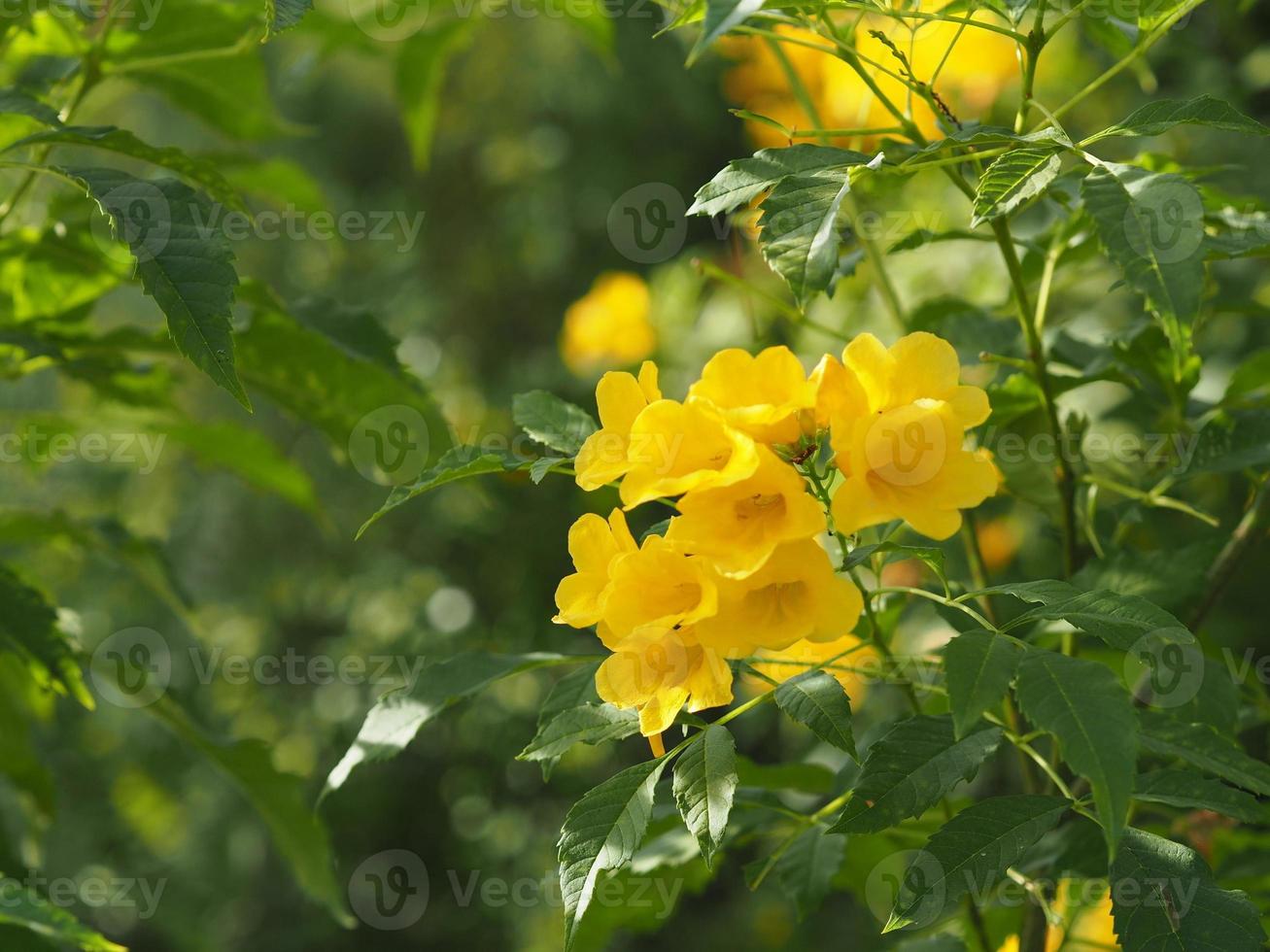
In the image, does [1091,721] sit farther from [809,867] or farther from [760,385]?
[809,867]

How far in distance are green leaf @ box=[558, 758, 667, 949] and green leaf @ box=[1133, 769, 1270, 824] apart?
0.28m

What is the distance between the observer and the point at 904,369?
643mm

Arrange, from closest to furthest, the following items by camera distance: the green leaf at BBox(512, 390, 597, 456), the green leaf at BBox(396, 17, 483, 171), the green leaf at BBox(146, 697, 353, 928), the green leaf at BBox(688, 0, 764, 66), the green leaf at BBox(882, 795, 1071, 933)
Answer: the green leaf at BBox(688, 0, 764, 66) → the green leaf at BBox(882, 795, 1071, 933) → the green leaf at BBox(512, 390, 597, 456) → the green leaf at BBox(146, 697, 353, 928) → the green leaf at BBox(396, 17, 483, 171)

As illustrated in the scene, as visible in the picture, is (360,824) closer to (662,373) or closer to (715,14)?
(662,373)

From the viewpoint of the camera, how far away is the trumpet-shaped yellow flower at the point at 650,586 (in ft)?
Answer: 2.02

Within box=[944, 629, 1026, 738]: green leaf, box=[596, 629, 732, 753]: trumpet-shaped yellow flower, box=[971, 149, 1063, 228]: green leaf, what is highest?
box=[971, 149, 1063, 228]: green leaf

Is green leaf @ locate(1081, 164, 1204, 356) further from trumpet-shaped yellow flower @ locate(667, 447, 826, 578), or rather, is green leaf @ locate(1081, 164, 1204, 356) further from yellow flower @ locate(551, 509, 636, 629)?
yellow flower @ locate(551, 509, 636, 629)

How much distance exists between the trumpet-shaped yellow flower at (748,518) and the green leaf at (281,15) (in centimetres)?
37

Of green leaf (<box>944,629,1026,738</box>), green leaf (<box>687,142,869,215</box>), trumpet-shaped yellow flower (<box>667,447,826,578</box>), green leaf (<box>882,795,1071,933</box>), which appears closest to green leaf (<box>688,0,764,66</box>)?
green leaf (<box>687,142,869,215</box>)

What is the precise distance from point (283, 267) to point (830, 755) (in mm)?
2224

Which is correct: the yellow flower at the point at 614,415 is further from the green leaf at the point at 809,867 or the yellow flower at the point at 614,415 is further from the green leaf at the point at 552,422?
the green leaf at the point at 809,867

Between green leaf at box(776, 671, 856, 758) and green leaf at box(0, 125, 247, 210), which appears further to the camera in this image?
green leaf at box(0, 125, 247, 210)

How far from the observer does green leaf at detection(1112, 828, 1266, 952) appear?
609 millimetres

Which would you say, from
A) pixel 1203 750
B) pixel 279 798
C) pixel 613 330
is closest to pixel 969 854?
pixel 1203 750
